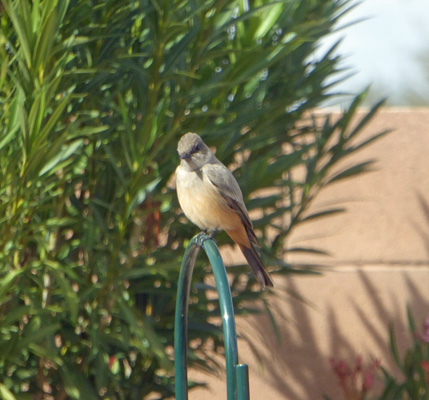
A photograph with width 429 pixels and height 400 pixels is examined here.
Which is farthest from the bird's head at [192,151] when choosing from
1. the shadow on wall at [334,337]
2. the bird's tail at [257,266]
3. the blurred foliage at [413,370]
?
the shadow on wall at [334,337]

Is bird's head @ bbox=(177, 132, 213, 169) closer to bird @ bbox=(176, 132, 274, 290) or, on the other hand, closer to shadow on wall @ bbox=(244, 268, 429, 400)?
bird @ bbox=(176, 132, 274, 290)

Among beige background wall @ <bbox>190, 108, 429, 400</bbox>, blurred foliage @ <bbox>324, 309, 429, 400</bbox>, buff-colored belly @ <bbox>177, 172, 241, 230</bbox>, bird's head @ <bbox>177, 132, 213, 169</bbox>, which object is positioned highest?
bird's head @ <bbox>177, 132, 213, 169</bbox>

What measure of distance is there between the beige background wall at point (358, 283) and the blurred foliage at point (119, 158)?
101 centimetres

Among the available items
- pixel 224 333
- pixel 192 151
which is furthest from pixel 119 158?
pixel 224 333

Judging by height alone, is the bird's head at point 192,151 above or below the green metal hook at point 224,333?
above

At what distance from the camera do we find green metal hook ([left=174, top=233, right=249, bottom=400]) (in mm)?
1927

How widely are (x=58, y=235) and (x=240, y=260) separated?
1.54 meters

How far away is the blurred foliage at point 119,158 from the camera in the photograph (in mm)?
2979

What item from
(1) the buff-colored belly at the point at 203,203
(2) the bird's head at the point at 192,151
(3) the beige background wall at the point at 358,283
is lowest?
(3) the beige background wall at the point at 358,283

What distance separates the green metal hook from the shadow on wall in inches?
99.7

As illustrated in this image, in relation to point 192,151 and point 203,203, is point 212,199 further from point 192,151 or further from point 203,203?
point 192,151

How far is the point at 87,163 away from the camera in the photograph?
11.7ft

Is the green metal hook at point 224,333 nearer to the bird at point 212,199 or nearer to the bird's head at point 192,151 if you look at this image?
the bird's head at point 192,151

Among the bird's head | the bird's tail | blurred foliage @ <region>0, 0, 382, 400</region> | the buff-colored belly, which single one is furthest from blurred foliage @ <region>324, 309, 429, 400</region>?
the bird's head
